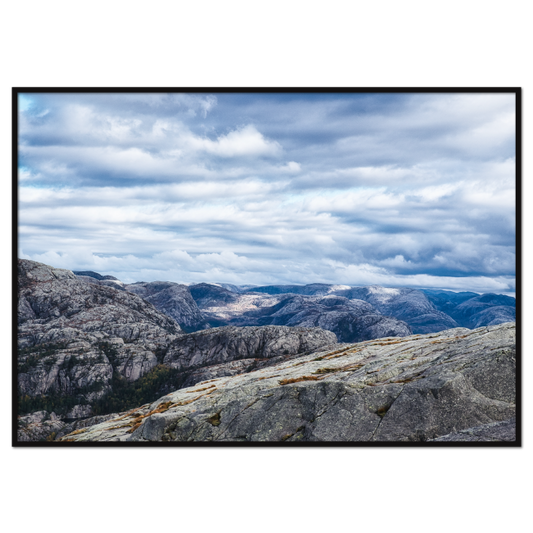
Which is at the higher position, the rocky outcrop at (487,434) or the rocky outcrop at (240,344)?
the rocky outcrop at (487,434)

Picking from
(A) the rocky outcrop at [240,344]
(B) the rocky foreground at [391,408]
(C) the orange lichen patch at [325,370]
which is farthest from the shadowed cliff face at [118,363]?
(B) the rocky foreground at [391,408]

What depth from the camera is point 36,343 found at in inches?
7343

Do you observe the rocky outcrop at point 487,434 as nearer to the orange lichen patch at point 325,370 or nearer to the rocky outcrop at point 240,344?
the orange lichen patch at point 325,370

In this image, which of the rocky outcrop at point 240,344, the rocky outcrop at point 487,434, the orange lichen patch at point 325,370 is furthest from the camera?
the rocky outcrop at point 240,344

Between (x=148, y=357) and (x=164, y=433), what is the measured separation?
6980 inches

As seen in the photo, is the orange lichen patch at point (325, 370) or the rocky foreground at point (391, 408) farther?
the orange lichen patch at point (325, 370)

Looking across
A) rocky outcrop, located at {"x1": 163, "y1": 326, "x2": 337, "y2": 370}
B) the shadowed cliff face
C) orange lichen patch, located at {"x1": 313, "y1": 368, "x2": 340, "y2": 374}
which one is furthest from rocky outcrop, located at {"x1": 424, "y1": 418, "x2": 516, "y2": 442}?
the shadowed cliff face

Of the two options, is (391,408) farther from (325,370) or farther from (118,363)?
(118,363)

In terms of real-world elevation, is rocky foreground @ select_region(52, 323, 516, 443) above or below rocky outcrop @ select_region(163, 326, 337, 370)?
above

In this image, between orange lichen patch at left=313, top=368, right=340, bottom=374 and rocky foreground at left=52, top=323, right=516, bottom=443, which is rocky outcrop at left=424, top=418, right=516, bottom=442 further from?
orange lichen patch at left=313, top=368, right=340, bottom=374

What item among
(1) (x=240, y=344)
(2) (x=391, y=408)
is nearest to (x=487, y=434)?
(2) (x=391, y=408)

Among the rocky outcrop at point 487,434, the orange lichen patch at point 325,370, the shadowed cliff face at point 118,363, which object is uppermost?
the rocky outcrop at point 487,434
